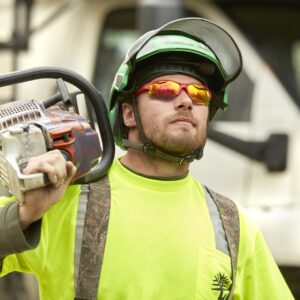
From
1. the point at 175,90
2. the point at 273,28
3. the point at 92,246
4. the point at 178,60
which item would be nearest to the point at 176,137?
the point at 175,90

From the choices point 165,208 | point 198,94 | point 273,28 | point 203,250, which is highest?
point 273,28

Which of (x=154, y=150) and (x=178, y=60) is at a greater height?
(x=178, y=60)

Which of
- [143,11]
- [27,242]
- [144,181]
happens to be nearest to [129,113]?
[144,181]

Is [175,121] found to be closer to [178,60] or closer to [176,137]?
[176,137]

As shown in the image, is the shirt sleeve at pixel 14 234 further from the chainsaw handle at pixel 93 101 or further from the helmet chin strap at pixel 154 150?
the helmet chin strap at pixel 154 150

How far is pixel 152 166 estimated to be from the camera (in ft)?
10.3

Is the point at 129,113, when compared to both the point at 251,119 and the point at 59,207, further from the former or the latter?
the point at 251,119

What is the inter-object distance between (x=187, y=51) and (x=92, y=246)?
2.29 feet

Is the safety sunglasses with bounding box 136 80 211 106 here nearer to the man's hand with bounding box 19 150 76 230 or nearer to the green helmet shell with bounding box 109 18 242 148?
the green helmet shell with bounding box 109 18 242 148

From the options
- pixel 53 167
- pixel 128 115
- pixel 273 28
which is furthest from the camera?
pixel 273 28

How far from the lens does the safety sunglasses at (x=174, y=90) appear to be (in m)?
3.09

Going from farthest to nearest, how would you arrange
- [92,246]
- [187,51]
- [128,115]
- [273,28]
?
[273,28] < [128,115] < [187,51] < [92,246]

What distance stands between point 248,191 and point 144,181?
2514mm

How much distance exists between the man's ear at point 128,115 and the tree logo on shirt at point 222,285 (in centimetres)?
57
